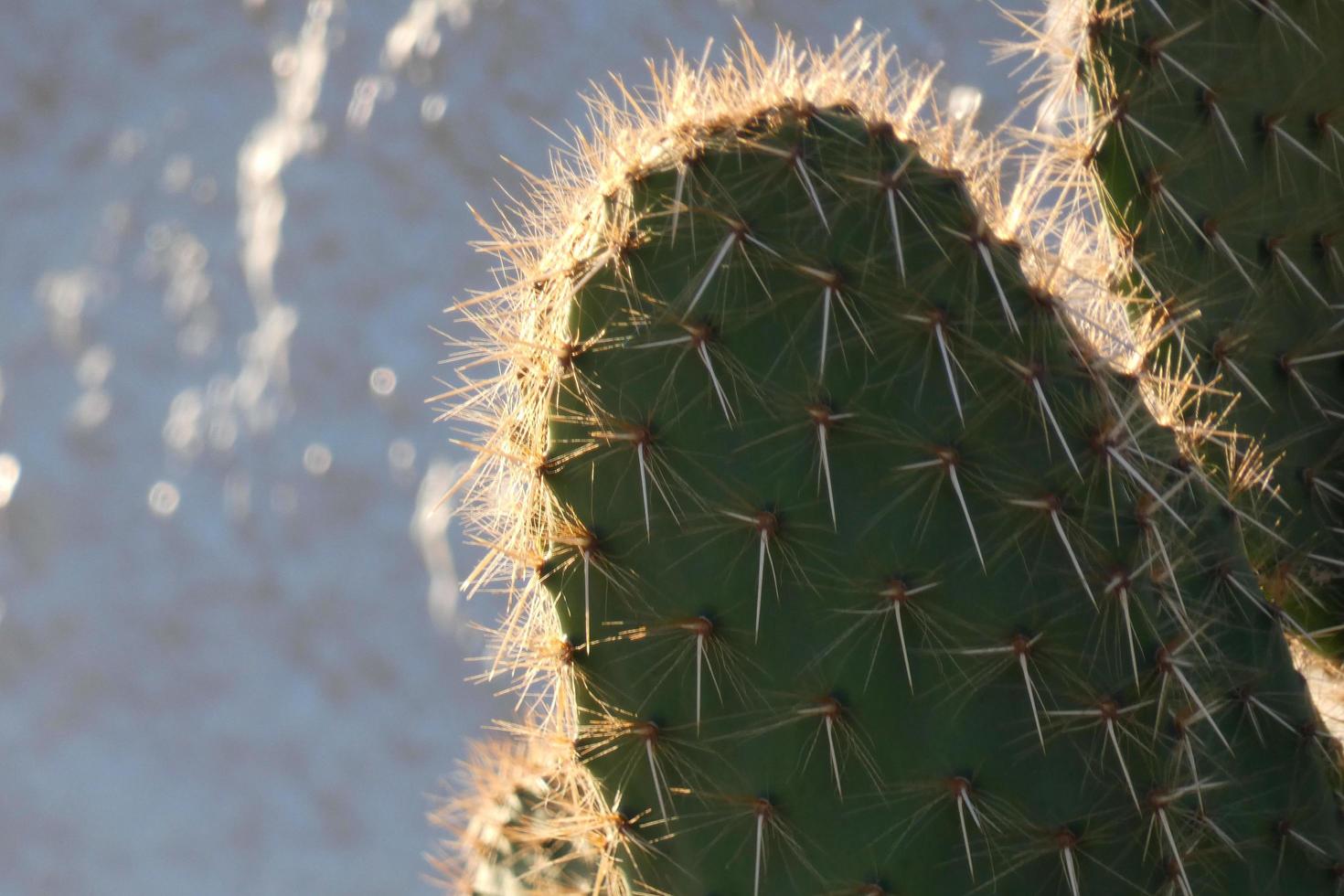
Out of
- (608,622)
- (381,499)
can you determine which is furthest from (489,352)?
(381,499)

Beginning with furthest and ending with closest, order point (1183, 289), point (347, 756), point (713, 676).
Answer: point (347, 756)
point (1183, 289)
point (713, 676)

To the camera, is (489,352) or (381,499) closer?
(489,352)

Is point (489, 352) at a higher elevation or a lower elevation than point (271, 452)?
lower

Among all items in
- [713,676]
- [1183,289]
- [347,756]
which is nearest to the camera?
[713,676]

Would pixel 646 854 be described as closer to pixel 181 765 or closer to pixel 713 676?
pixel 713 676

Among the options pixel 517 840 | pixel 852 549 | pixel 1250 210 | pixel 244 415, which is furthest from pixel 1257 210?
pixel 244 415

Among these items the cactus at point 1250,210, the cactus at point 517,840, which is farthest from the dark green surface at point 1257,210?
the cactus at point 517,840

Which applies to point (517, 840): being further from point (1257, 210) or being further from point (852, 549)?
point (1257, 210)

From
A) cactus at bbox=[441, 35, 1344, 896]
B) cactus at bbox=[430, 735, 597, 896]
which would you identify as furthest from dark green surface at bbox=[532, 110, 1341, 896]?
cactus at bbox=[430, 735, 597, 896]
